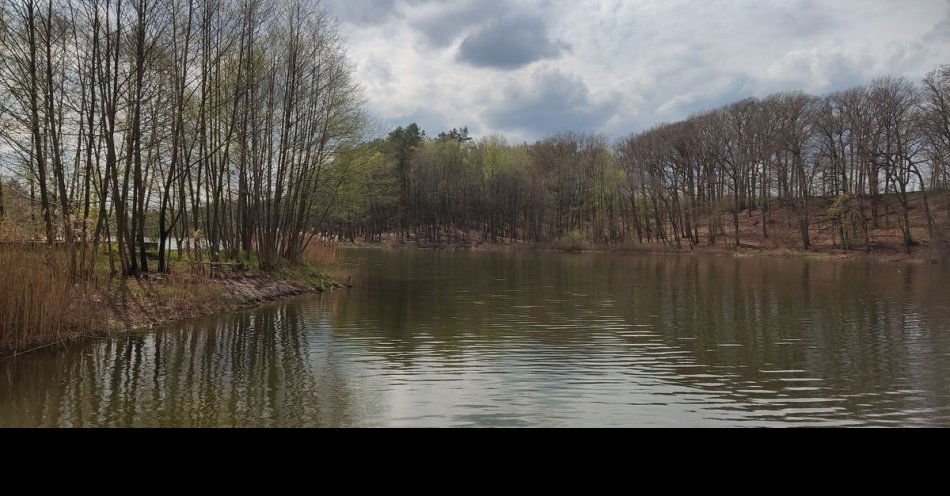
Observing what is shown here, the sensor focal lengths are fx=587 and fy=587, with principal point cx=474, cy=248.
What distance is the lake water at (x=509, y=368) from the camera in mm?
7734

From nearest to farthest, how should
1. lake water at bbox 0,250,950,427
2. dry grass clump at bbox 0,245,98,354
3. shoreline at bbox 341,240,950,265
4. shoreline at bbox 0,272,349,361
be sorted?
lake water at bbox 0,250,950,427, dry grass clump at bbox 0,245,98,354, shoreline at bbox 0,272,349,361, shoreline at bbox 341,240,950,265

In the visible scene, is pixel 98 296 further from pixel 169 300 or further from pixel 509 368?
pixel 509 368

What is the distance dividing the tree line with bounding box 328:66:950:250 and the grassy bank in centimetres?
1097

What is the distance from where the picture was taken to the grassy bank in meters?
10.5

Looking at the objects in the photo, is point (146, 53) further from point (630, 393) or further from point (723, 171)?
point (723, 171)

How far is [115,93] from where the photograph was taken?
15.8 m

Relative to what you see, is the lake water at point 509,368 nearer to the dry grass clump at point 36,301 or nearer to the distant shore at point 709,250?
the dry grass clump at point 36,301

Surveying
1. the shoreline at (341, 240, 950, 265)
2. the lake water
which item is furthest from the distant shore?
the lake water

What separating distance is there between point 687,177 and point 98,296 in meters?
64.8

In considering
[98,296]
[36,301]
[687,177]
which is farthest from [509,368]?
[687,177]

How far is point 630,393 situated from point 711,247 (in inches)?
2282

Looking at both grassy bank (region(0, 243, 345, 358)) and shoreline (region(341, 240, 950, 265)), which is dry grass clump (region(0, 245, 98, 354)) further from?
shoreline (region(341, 240, 950, 265))

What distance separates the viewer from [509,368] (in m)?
10.4
